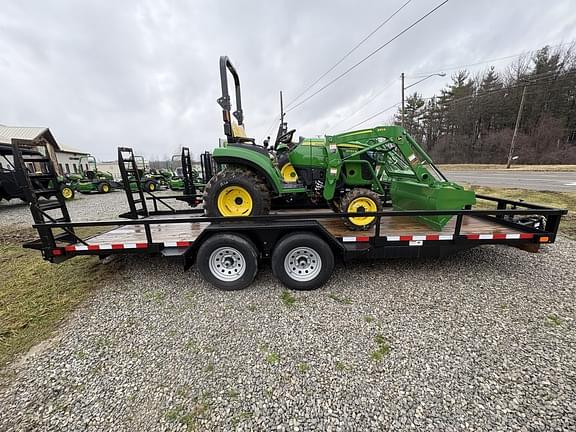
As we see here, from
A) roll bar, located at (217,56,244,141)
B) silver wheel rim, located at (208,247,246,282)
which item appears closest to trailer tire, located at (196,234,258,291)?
silver wheel rim, located at (208,247,246,282)

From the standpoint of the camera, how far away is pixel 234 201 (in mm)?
3855

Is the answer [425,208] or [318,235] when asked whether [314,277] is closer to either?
[318,235]

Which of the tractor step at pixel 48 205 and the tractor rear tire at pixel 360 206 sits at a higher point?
the tractor step at pixel 48 205

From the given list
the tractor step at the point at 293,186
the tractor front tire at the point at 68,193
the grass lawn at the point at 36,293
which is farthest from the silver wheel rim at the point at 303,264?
the tractor front tire at the point at 68,193

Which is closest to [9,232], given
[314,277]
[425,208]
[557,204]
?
[314,277]

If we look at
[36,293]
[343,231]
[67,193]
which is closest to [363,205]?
[343,231]

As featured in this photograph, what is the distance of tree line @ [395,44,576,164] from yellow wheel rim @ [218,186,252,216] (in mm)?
30791

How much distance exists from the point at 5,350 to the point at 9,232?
6.10 m

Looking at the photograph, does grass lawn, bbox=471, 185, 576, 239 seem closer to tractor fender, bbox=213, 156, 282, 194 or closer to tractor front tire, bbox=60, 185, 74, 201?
tractor fender, bbox=213, 156, 282, 194

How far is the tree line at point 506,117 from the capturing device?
26.4m

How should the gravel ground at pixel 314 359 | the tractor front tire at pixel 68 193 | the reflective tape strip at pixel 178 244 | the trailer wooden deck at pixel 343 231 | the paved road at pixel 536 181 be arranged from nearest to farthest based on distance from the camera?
the gravel ground at pixel 314 359 → the reflective tape strip at pixel 178 244 → the trailer wooden deck at pixel 343 231 → the paved road at pixel 536 181 → the tractor front tire at pixel 68 193

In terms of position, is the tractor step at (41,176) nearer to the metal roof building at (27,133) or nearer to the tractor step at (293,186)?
the tractor step at (293,186)

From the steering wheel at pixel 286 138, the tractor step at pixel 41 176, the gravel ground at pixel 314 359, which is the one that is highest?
the steering wheel at pixel 286 138

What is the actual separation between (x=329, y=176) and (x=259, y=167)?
1.16 m
